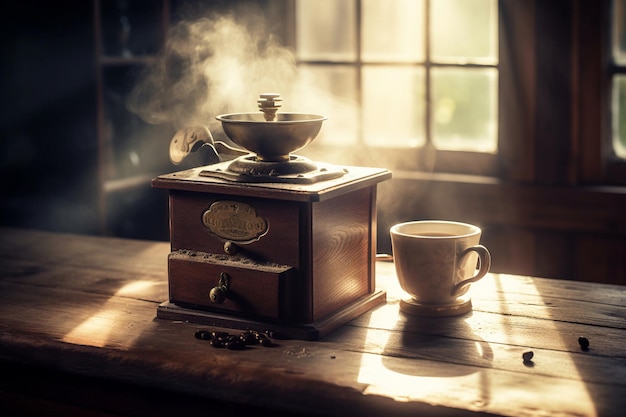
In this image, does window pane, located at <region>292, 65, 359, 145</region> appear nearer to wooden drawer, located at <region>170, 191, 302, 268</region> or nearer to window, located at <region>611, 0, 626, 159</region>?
window, located at <region>611, 0, 626, 159</region>

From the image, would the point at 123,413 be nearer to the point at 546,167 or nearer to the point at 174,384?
the point at 174,384

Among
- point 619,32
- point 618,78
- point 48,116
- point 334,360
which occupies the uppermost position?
point 619,32

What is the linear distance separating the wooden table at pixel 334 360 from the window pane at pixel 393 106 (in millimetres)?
1543

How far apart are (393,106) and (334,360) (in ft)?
6.94

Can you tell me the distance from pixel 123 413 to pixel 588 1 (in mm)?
2233

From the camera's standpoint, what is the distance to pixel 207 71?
3619 mm

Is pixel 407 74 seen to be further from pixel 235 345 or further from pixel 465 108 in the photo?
pixel 235 345

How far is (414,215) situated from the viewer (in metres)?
3.36

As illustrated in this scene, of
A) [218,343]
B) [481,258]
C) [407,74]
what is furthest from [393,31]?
[218,343]

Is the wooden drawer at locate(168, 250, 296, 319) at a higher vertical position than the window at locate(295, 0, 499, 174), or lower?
lower

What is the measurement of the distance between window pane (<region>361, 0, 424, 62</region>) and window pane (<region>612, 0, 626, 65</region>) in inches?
28.6

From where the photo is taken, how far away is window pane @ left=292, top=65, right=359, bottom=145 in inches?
138

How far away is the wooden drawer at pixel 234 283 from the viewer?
159 centimetres

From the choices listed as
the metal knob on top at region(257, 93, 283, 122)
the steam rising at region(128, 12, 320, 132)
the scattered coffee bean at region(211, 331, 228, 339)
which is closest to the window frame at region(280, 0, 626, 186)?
the steam rising at region(128, 12, 320, 132)
